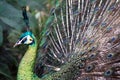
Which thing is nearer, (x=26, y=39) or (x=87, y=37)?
(x=26, y=39)

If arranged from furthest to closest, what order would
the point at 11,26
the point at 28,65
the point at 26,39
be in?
the point at 28,65 < the point at 26,39 < the point at 11,26

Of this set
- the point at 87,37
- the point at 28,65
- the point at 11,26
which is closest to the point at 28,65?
the point at 28,65

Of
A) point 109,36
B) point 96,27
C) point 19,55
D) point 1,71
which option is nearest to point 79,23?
point 96,27

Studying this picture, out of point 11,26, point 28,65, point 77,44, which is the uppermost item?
point 11,26

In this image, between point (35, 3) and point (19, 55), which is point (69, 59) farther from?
point (19, 55)

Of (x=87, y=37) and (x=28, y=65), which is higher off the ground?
(x=87, y=37)

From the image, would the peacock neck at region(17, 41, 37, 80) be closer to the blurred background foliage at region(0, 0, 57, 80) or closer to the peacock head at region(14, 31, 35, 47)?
the peacock head at region(14, 31, 35, 47)

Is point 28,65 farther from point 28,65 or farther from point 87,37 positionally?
point 87,37
